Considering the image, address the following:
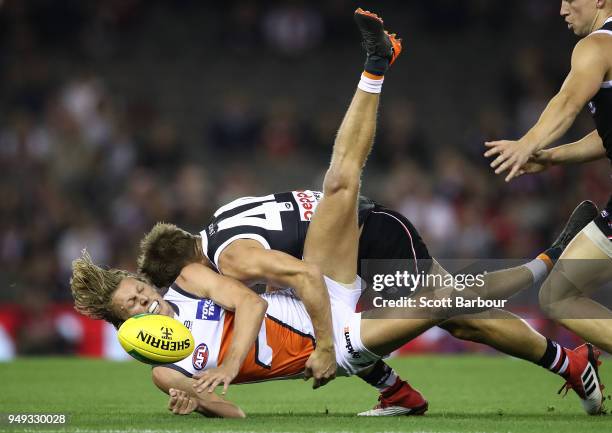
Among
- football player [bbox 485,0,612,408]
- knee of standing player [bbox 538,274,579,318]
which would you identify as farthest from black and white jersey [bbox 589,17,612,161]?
knee of standing player [bbox 538,274,579,318]

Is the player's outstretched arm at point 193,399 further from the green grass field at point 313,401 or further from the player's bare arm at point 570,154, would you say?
the player's bare arm at point 570,154

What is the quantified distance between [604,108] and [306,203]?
6.17 ft

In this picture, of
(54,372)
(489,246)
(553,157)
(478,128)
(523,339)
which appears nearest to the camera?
(523,339)

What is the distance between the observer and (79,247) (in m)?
13.6

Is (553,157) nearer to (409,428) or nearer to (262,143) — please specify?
(409,428)

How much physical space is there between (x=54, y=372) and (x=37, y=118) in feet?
19.8

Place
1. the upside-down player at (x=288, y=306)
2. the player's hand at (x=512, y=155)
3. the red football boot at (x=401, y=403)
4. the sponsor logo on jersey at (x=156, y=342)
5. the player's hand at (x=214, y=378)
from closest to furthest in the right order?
the player's hand at (x=512, y=155), the player's hand at (x=214, y=378), the sponsor logo on jersey at (x=156, y=342), the upside-down player at (x=288, y=306), the red football boot at (x=401, y=403)

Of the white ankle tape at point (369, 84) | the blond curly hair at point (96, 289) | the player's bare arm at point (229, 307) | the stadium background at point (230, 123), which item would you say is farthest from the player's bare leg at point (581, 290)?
the stadium background at point (230, 123)

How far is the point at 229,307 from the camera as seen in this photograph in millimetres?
6047

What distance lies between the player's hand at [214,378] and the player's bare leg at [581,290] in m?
1.91

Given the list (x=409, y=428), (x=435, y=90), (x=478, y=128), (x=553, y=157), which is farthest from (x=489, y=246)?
(x=409, y=428)

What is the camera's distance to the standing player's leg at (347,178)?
6.34m

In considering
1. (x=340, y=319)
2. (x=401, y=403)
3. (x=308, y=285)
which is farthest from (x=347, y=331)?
(x=401, y=403)

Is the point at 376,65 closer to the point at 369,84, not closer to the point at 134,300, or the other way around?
the point at 369,84
